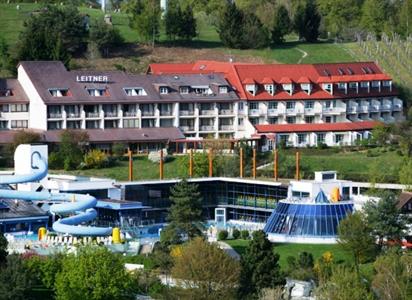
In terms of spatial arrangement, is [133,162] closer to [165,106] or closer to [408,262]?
[165,106]

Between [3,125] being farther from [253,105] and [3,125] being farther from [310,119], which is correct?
[310,119]

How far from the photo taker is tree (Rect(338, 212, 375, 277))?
6662cm

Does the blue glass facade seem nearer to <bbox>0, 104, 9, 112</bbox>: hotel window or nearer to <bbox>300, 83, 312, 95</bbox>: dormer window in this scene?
<bbox>0, 104, 9, 112</bbox>: hotel window

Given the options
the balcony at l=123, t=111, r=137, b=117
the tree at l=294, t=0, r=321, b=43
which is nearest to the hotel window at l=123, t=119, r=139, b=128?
the balcony at l=123, t=111, r=137, b=117

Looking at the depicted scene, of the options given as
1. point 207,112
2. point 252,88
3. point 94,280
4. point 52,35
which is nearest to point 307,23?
point 252,88

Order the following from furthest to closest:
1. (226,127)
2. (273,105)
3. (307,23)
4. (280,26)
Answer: (307,23)
(280,26)
(273,105)
(226,127)

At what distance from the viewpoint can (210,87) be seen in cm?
9362

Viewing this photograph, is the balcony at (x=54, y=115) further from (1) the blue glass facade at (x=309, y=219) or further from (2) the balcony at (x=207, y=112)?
(1) the blue glass facade at (x=309, y=219)

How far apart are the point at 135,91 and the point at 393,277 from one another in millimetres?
36690

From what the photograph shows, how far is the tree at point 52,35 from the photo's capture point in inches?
3814

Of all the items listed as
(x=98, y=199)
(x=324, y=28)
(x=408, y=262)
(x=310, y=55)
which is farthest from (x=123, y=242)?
(x=324, y=28)

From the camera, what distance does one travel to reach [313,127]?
9394 centimetres

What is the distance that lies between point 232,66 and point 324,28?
26.7 metres

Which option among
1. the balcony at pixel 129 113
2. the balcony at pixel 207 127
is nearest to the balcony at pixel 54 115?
the balcony at pixel 129 113
